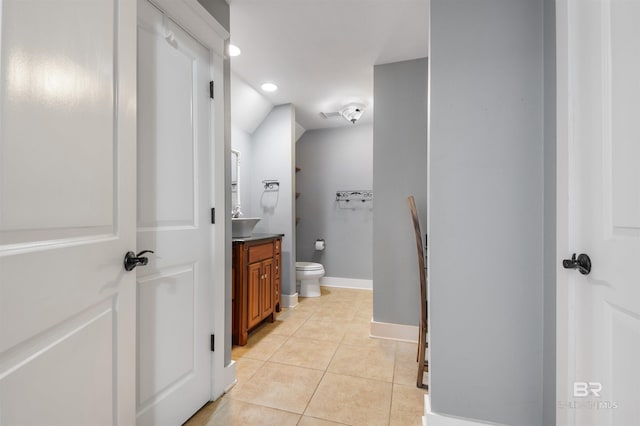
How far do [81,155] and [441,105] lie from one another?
58.2 inches

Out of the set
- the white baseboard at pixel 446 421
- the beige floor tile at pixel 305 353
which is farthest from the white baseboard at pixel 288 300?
the white baseboard at pixel 446 421

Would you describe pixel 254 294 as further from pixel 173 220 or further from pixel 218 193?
pixel 173 220

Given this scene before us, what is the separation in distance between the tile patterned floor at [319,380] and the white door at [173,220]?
282 mm

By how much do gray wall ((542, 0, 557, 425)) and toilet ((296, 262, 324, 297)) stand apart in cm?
266

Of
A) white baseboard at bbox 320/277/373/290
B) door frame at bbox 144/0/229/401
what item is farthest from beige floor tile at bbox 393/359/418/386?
white baseboard at bbox 320/277/373/290

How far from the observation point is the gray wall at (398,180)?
99.8 inches

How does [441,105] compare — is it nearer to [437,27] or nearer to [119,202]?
[437,27]

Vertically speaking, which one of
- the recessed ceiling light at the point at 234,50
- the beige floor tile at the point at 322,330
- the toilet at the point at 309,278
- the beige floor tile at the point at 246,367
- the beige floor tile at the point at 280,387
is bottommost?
the beige floor tile at the point at 322,330

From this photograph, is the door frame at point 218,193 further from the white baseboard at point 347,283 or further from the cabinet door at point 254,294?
the white baseboard at point 347,283

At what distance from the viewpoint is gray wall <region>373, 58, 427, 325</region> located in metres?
2.54

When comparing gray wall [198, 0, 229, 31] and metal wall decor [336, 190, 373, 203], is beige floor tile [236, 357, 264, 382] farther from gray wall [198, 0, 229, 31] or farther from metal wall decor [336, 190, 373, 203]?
metal wall decor [336, 190, 373, 203]
